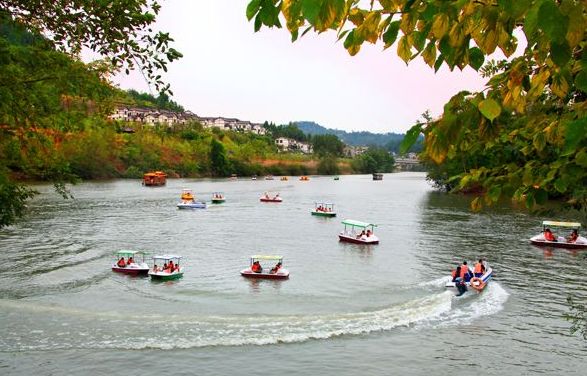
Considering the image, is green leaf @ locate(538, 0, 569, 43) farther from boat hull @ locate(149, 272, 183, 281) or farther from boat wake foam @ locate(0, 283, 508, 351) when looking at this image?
boat hull @ locate(149, 272, 183, 281)

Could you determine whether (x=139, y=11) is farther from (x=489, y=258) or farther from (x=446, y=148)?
(x=489, y=258)

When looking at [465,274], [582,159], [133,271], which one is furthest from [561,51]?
[133,271]

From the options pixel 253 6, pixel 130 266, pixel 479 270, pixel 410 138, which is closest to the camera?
pixel 253 6

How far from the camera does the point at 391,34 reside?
11.4ft

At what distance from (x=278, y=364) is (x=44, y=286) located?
54.2 feet

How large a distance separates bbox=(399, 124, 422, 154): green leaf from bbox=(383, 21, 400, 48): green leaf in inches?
22.5

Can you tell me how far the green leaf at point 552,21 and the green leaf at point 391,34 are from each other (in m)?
1.16

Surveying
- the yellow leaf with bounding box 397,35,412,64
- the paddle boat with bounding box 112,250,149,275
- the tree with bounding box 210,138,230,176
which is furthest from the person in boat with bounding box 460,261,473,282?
the tree with bounding box 210,138,230,176

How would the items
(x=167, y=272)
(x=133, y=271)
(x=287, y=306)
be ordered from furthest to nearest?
1. (x=133, y=271)
2. (x=167, y=272)
3. (x=287, y=306)

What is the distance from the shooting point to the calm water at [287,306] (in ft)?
64.4

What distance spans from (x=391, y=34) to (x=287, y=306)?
2384 cm

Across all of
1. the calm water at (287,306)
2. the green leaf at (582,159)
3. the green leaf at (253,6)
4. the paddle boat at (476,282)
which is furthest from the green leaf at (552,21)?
the paddle boat at (476,282)

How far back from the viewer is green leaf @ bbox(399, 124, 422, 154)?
336cm

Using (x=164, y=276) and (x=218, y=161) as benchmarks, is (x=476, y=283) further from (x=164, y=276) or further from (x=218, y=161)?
(x=218, y=161)
